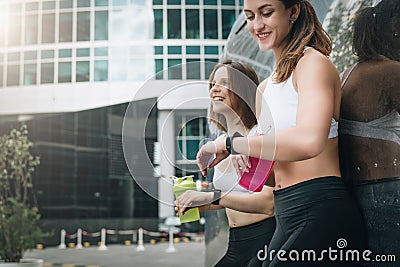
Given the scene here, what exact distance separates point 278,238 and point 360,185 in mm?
262

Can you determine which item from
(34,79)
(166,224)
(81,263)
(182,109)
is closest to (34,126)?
(34,79)

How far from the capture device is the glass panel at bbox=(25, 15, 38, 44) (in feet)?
16.7

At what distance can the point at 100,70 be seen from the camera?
5.16 m

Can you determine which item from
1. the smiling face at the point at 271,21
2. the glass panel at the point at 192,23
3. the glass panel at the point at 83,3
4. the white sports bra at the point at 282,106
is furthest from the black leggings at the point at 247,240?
the glass panel at the point at 83,3

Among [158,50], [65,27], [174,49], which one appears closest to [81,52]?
[65,27]

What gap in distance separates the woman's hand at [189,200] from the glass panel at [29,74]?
4239 millimetres

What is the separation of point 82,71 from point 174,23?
1470 mm

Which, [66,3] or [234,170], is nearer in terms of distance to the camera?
[234,170]

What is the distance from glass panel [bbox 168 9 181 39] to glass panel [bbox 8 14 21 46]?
152 cm

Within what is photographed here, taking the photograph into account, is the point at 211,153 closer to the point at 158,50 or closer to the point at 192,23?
the point at 158,50

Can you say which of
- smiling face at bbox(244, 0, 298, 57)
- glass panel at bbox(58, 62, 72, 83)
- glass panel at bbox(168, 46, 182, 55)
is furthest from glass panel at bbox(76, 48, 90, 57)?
smiling face at bbox(244, 0, 298, 57)

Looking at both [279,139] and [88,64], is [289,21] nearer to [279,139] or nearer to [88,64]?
[279,139]

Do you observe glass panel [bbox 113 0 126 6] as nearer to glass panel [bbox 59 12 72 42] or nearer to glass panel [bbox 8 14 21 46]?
glass panel [bbox 59 12 72 42]

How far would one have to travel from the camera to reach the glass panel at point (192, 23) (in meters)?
4.52
